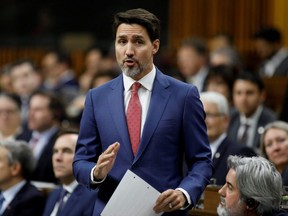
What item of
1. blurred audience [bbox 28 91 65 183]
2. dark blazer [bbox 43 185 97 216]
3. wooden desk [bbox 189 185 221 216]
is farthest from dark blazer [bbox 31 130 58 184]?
wooden desk [bbox 189 185 221 216]

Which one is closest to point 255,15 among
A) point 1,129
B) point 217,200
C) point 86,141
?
point 1,129

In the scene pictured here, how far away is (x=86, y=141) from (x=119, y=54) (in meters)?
0.43

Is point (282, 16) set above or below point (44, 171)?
above

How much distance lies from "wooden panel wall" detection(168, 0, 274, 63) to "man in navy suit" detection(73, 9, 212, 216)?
271 inches

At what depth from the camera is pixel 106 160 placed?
3.80 meters

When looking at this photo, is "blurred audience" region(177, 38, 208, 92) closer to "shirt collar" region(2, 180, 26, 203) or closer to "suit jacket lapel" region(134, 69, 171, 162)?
"shirt collar" region(2, 180, 26, 203)

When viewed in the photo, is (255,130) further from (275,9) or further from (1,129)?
(275,9)

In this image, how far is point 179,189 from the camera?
12.8 ft

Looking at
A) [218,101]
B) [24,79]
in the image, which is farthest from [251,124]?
[24,79]

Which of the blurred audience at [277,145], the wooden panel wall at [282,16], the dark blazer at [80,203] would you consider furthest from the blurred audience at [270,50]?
the dark blazer at [80,203]

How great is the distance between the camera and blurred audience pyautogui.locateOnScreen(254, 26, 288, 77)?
30.3ft

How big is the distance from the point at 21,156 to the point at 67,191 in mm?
588

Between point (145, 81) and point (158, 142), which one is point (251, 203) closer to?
point (158, 142)

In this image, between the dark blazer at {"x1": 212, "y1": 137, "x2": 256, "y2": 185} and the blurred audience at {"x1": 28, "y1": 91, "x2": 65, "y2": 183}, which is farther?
the blurred audience at {"x1": 28, "y1": 91, "x2": 65, "y2": 183}
